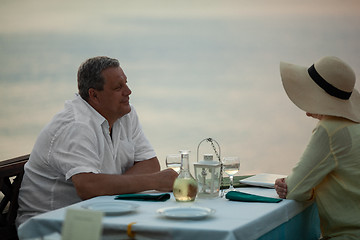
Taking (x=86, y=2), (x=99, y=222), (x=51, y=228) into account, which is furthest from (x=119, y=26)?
(x=99, y=222)

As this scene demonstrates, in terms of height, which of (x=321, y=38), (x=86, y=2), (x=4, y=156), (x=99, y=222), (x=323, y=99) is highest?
(x=86, y=2)

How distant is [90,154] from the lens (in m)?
2.28

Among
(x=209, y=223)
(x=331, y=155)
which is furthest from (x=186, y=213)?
(x=331, y=155)

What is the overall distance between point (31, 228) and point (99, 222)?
525mm

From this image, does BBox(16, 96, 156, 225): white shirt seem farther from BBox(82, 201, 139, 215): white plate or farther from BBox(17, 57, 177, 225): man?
BBox(82, 201, 139, 215): white plate

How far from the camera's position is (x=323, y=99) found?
2104 millimetres

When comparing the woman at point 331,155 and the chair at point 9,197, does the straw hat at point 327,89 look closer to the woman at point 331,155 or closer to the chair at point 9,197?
the woman at point 331,155

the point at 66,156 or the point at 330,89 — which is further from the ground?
the point at 330,89

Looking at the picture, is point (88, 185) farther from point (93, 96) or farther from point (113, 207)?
point (93, 96)

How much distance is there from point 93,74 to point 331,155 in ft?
4.05

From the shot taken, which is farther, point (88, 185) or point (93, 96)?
point (93, 96)

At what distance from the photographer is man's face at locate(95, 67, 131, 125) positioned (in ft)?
8.28

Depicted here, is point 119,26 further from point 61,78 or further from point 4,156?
point 4,156

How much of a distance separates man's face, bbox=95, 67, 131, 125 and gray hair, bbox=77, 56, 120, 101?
0.02 metres
